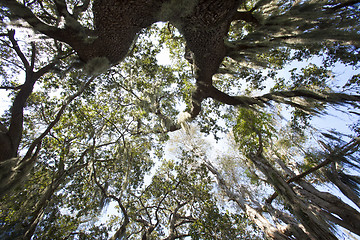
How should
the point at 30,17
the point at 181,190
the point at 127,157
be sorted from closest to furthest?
1. the point at 30,17
2. the point at 127,157
3. the point at 181,190

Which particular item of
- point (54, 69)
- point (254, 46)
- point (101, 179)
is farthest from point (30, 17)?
point (101, 179)

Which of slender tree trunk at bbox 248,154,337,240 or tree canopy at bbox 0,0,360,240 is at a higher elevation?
tree canopy at bbox 0,0,360,240

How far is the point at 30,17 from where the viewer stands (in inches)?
92.0

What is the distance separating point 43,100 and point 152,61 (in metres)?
4.69

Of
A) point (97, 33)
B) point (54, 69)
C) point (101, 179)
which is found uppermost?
point (101, 179)

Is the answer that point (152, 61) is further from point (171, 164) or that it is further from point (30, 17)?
point (171, 164)

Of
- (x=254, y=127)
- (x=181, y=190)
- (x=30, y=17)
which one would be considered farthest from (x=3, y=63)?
(x=254, y=127)

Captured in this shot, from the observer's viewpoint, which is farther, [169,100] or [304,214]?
[169,100]

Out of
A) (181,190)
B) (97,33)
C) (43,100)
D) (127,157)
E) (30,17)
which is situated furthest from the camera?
(181,190)

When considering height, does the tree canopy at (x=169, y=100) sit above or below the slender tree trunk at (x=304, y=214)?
above

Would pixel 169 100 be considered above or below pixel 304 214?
above

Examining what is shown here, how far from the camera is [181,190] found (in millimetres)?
7879

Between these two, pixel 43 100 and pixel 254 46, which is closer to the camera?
pixel 254 46

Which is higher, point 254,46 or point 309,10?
point 254,46
